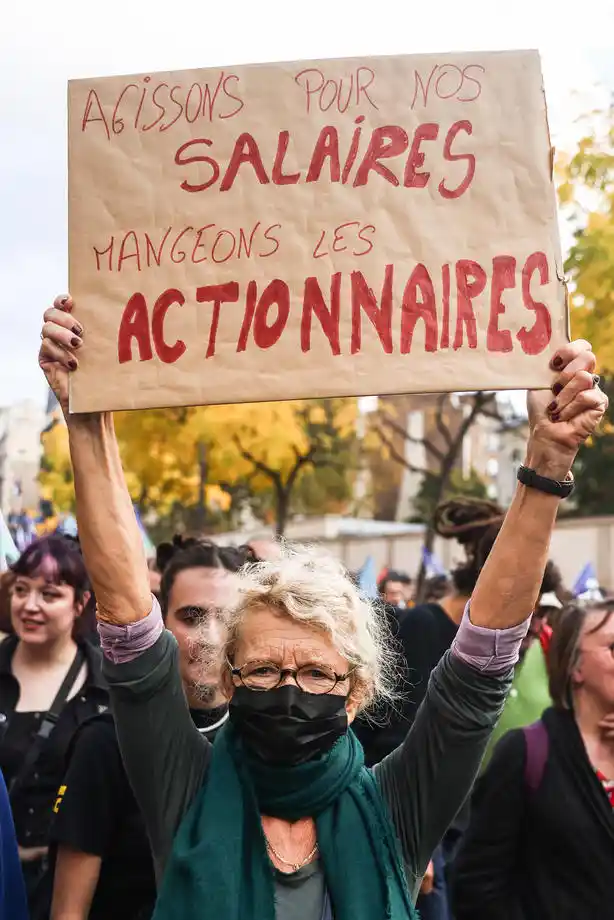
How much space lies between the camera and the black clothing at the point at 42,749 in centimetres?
429

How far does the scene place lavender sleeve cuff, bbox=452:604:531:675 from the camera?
2359 mm

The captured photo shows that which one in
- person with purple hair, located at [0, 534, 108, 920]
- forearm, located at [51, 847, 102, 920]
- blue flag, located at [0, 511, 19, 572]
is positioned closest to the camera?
forearm, located at [51, 847, 102, 920]

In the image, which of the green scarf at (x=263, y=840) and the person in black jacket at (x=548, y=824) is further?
the person in black jacket at (x=548, y=824)

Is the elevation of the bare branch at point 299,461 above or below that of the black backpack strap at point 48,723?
above

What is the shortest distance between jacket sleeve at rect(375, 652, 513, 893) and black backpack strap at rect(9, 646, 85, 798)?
226 centimetres

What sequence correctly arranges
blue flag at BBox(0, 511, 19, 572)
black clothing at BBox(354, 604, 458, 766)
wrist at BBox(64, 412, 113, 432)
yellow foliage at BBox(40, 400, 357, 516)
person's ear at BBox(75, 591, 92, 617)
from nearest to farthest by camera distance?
wrist at BBox(64, 412, 113, 432)
black clothing at BBox(354, 604, 458, 766)
person's ear at BBox(75, 591, 92, 617)
blue flag at BBox(0, 511, 19, 572)
yellow foliage at BBox(40, 400, 357, 516)

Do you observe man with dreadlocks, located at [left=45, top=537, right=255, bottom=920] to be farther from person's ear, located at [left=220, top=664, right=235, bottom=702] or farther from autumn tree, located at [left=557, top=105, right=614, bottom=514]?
autumn tree, located at [left=557, top=105, right=614, bottom=514]

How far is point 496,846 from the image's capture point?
3641mm

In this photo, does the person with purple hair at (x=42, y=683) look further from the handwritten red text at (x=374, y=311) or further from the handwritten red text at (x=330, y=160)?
the handwritten red text at (x=330, y=160)

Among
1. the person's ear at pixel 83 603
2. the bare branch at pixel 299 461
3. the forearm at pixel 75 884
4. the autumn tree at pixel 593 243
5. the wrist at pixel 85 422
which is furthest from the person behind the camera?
the bare branch at pixel 299 461

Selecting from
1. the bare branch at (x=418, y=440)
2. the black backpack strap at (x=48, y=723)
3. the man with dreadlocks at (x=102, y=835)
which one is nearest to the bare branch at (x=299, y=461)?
the bare branch at (x=418, y=440)

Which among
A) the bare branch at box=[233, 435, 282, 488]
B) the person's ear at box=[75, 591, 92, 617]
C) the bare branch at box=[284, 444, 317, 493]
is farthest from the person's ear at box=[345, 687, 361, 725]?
the bare branch at box=[284, 444, 317, 493]

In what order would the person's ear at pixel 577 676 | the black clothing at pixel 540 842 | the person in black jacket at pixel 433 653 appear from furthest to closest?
the person in black jacket at pixel 433 653, the person's ear at pixel 577 676, the black clothing at pixel 540 842

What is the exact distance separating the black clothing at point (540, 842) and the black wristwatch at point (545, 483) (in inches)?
59.6
